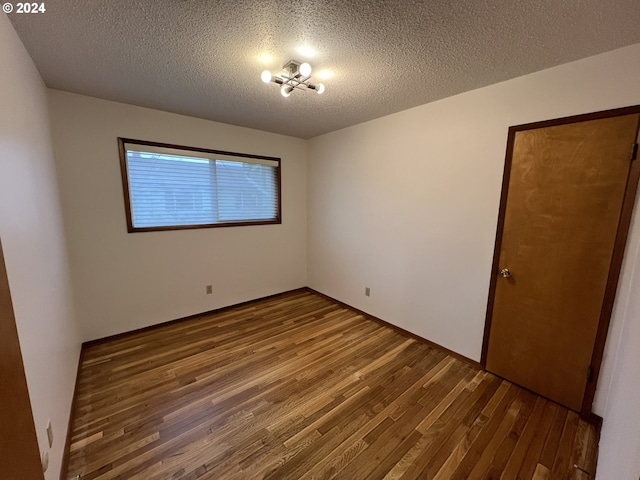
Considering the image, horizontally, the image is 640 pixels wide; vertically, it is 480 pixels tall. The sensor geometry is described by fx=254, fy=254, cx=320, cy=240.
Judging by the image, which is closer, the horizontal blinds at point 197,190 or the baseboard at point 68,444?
the baseboard at point 68,444

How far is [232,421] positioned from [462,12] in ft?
8.98

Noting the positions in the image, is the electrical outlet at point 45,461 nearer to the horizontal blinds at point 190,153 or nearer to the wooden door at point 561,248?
the horizontal blinds at point 190,153

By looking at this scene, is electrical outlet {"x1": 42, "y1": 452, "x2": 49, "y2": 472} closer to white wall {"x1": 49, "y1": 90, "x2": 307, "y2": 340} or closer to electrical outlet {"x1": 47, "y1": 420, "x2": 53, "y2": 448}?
electrical outlet {"x1": 47, "y1": 420, "x2": 53, "y2": 448}

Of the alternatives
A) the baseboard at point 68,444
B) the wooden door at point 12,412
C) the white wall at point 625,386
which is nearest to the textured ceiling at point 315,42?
the white wall at point 625,386

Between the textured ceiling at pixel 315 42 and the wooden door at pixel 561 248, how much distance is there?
55 cm

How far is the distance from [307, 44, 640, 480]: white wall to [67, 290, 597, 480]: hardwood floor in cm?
35

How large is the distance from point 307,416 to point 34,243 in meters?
1.94

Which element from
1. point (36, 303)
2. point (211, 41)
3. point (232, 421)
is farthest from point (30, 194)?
point (232, 421)

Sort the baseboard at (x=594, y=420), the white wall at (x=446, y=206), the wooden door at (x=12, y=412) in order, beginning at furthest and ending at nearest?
the baseboard at (x=594, y=420)
the white wall at (x=446, y=206)
the wooden door at (x=12, y=412)

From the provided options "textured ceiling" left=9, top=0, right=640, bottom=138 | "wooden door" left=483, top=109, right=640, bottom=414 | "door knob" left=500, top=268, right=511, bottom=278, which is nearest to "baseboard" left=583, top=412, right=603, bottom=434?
"wooden door" left=483, top=109, right=640, bottom=414

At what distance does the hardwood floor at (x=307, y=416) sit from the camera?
1.44 m

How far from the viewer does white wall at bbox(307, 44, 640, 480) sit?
1548 millimetres

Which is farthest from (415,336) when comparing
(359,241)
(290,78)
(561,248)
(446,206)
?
(290,78)

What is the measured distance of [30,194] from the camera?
1407 millimetres
